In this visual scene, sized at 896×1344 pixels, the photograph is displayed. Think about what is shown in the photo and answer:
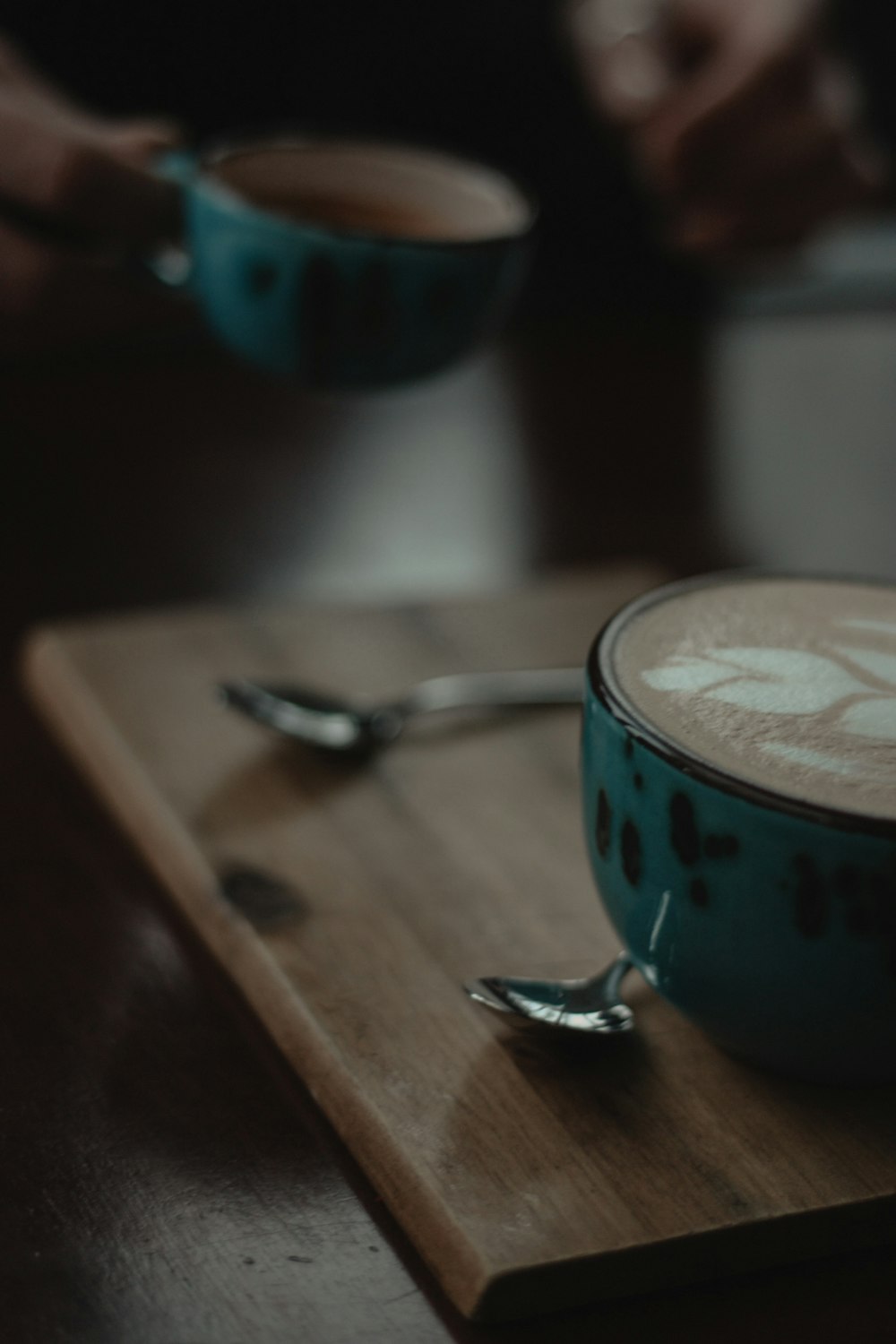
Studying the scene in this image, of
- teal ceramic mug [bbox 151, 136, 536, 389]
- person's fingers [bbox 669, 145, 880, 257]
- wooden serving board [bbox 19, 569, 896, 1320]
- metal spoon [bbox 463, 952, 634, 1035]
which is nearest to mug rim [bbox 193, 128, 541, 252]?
teal ceramic mug [bbox 151, 136, 536, 389]

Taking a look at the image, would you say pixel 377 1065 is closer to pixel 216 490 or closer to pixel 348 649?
pixel 348 649

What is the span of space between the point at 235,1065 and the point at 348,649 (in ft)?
1.04

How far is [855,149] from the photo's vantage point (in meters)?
1.37

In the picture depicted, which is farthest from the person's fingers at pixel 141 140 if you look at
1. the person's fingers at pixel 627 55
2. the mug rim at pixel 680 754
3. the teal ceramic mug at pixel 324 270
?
the person's fingers at pixel 627 55

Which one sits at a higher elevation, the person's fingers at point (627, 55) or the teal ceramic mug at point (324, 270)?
the person's fingers at point (627, 55)

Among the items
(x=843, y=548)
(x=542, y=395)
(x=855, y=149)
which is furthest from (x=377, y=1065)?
(x=855, y=149)

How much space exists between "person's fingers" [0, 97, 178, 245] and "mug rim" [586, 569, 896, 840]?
1.28 feet

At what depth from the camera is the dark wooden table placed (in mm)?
420

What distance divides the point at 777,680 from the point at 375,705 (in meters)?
0.27

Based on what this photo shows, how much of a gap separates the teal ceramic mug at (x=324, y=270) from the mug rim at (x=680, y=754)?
249 millimetres

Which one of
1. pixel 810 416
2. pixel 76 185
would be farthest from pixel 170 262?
pixel 810 416

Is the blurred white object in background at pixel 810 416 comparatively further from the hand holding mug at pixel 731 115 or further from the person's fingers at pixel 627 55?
the person's fingers at pixel 627 55

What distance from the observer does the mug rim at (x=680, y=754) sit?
418 mm

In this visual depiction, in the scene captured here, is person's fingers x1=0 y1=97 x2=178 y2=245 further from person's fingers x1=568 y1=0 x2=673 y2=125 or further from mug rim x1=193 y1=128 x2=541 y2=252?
person's fingers x1=568 y1=0 x2=673 y2=125
